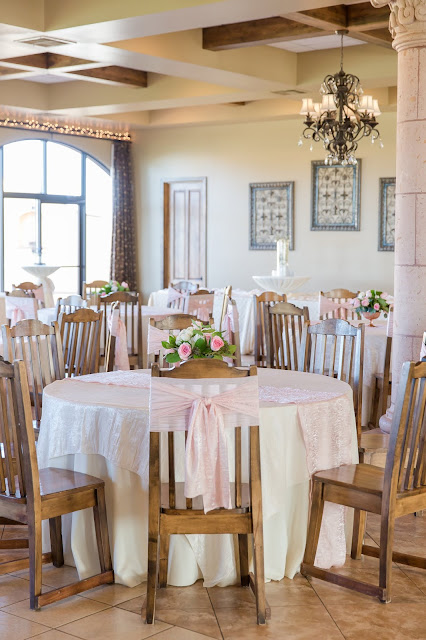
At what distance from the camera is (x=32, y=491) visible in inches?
141

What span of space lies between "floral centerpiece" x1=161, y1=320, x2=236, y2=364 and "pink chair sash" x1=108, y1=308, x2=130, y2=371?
290 cm

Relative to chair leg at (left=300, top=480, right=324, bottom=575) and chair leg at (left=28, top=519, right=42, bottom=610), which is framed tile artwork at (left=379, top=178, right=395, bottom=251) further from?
chair leg at (left=28, top=519, right=42, bottom=610)

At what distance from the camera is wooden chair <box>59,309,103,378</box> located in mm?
6055

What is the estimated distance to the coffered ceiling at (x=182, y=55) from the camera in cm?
719

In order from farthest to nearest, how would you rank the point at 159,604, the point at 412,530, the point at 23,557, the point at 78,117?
the point at 78,117 < the point at 412,530 < the point at 23,557 < the point at 159,604

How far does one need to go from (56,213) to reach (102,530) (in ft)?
35.0

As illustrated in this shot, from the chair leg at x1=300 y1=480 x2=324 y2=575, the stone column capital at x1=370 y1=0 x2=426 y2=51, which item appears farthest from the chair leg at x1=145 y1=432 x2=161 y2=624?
the stone column capital at x1=370 y1=0 x2=426 y2=51

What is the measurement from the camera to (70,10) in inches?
292

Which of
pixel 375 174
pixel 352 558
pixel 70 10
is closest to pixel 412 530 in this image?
pixel 352 558

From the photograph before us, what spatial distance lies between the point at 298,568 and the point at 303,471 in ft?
1.56

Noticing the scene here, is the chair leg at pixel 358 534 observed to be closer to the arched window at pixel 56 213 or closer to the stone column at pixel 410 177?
the stone column at pixel 410 177

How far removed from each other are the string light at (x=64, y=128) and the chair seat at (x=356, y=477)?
10.1m

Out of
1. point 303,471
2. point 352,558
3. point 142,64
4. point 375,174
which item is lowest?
point 352,558

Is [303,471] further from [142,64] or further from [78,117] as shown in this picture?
[78,117]
